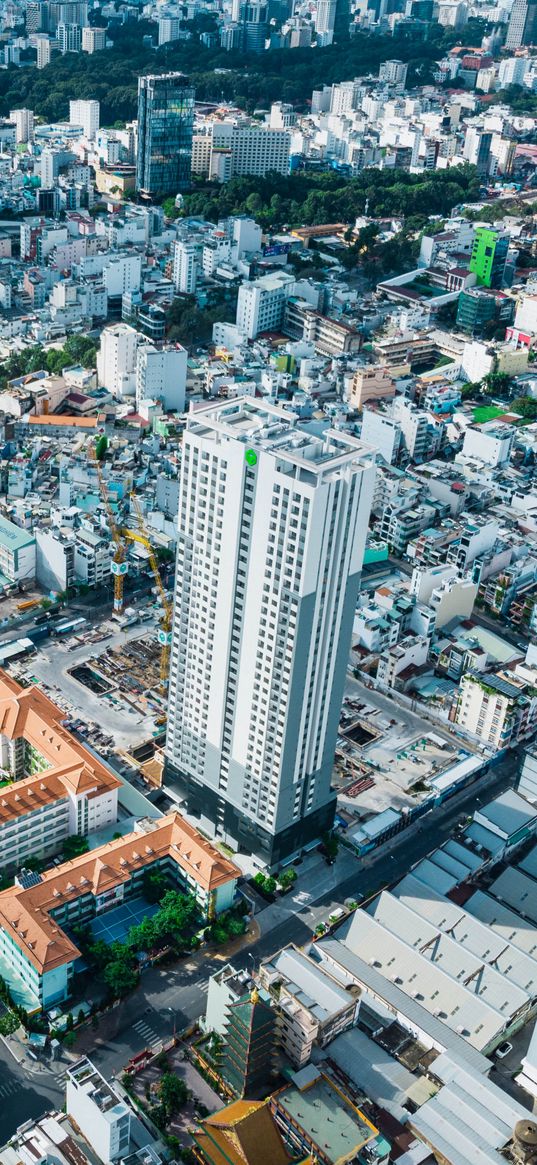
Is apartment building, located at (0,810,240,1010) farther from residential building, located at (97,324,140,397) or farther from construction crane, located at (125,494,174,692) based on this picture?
residential building, located at (97,324,140,397)

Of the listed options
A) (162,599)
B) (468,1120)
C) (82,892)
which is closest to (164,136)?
(162,599)

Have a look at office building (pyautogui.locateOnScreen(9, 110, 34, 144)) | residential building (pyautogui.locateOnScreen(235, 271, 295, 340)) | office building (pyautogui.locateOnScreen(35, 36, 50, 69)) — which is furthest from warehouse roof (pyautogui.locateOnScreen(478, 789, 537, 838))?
office building (pyautogui.locateOnScreen(35, 36, 50, 69))

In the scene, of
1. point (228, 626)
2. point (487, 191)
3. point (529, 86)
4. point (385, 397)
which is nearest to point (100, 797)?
point (228, 626)

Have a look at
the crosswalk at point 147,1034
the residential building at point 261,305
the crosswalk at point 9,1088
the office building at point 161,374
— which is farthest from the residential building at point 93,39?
the crosswalk at point 9,1088

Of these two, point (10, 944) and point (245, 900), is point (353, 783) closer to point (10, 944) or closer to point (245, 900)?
point (245, 900)

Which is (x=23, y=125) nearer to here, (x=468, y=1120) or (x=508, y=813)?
(x=508, y=813)
